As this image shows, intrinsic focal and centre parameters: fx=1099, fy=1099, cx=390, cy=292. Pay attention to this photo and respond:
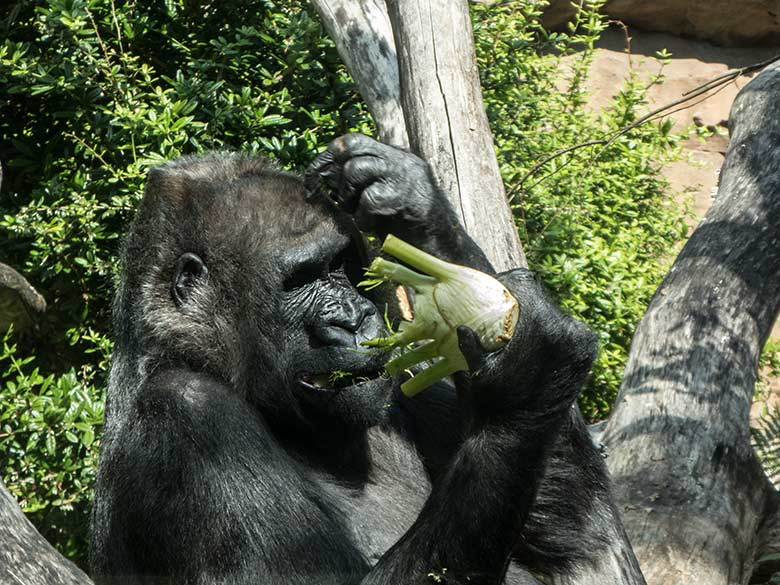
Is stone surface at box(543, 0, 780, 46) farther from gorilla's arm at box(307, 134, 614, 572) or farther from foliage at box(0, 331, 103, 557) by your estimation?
gorilla's arm at box(307, 134, 614, 572)

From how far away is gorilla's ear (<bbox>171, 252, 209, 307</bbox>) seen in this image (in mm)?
3822

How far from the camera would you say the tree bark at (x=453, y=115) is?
4.82 meters

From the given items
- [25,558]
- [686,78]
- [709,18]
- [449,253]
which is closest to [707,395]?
[449,253]

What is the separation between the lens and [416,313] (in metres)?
3.27

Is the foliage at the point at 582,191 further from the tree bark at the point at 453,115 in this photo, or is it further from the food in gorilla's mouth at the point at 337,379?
the food in gorilla's mouth at the point at 337,379

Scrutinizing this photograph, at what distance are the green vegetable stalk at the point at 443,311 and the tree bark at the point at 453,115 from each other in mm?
1513

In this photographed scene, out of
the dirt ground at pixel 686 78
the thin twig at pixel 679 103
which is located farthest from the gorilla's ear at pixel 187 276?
the dirt ground at pixel 686 78

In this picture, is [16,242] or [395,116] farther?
[16,242]

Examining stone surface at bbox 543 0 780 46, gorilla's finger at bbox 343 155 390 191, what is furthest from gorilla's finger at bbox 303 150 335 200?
stone surface at bbox 543 0 780 46

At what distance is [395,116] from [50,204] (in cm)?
228

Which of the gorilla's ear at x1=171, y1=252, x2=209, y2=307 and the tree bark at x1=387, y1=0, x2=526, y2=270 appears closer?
the gorilla's ear at x1=171, y1=252, x2=209, y2=307

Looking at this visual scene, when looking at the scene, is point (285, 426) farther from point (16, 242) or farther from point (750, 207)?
point (16, 242)

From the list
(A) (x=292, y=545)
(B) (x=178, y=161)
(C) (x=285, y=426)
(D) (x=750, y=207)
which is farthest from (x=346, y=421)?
(D) (x=750, y=207)

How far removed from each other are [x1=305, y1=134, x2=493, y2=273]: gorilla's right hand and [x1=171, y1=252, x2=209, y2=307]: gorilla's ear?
49 cm
